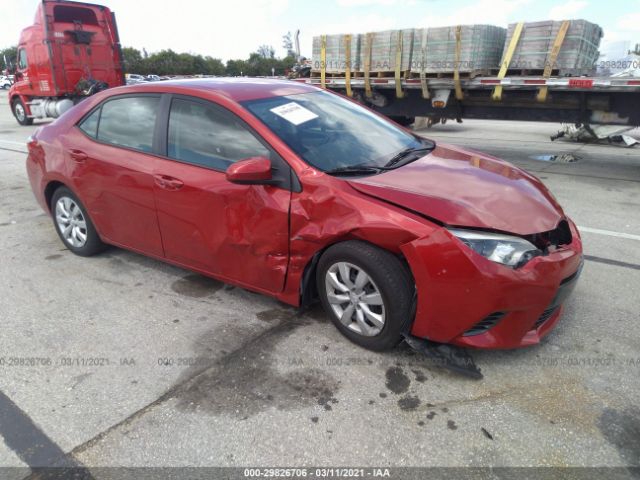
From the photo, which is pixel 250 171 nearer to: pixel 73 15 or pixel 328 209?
pixel 328 209

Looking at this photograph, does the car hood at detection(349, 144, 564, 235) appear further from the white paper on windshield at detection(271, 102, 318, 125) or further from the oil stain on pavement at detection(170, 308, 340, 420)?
the oil stain on pavement at detection(170, 308, 340, 420)

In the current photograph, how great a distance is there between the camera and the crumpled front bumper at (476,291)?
2346mm

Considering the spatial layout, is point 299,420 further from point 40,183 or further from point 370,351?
point 40,183

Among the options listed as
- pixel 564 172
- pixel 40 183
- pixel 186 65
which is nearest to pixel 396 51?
pixel 564 172

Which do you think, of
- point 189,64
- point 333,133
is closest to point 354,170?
point 333,133

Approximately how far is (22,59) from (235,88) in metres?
15.2

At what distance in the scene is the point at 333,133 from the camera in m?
3.20

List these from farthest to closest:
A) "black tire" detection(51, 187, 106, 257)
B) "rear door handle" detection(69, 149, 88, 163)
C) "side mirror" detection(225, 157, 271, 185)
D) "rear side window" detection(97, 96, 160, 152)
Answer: "black tire" detection(51, 187, 106, 257)
"rear door handle" detection(69, 149, 88, 163)
"rear side window" detection(97, 96, 160, 152)
"side mirror" detection(225, 157, 271, 185)

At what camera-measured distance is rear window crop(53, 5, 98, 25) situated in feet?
43.3

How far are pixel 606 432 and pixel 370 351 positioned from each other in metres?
1.20

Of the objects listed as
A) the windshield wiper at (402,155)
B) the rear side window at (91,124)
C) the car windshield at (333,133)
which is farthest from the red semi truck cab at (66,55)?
the windshield wiper at (402,155)

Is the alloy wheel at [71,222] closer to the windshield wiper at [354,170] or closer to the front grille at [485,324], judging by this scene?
the windshield wiper at [354,170]

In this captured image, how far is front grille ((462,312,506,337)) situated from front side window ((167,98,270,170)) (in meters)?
1.52

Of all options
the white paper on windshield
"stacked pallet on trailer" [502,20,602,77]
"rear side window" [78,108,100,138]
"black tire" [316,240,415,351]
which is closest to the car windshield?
the white paper on windshield
